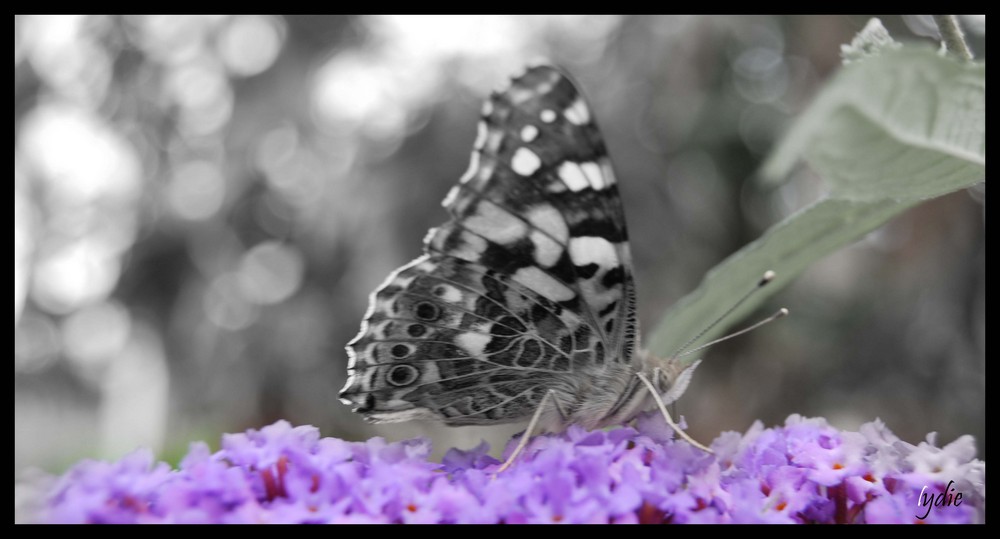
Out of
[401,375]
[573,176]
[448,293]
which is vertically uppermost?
[573,176]

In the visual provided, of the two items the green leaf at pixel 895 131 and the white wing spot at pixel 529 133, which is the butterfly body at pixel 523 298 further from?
the green leaf at pixel 895 131

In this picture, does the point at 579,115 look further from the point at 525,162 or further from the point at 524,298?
the point at 524,298

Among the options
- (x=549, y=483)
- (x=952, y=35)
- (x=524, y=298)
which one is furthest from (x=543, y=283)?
(x=952, y=35)

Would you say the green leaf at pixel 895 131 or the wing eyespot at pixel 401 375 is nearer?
the green leaf at pixel 895 131

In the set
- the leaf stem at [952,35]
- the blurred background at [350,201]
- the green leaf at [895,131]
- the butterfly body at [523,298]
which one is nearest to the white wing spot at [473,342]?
the butterfly body at [523,298]

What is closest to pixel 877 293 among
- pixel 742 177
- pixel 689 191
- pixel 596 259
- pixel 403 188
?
pixel 742 177

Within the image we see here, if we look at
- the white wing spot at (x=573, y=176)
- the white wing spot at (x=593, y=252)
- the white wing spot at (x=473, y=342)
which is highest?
the white wing spot at (x=573, y=176)

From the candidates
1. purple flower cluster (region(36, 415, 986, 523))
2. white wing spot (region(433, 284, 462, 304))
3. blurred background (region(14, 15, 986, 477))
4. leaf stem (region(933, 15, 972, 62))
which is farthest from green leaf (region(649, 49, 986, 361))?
blurred background (region(14, 15, 986, 477))

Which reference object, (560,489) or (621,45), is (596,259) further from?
(621,45)

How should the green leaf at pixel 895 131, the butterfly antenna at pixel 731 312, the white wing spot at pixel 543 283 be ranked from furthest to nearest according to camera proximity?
the white wing spot at pixel 543 283, the butterfly antenna at pixel 731 312, the green leaf at pixel 895 131
